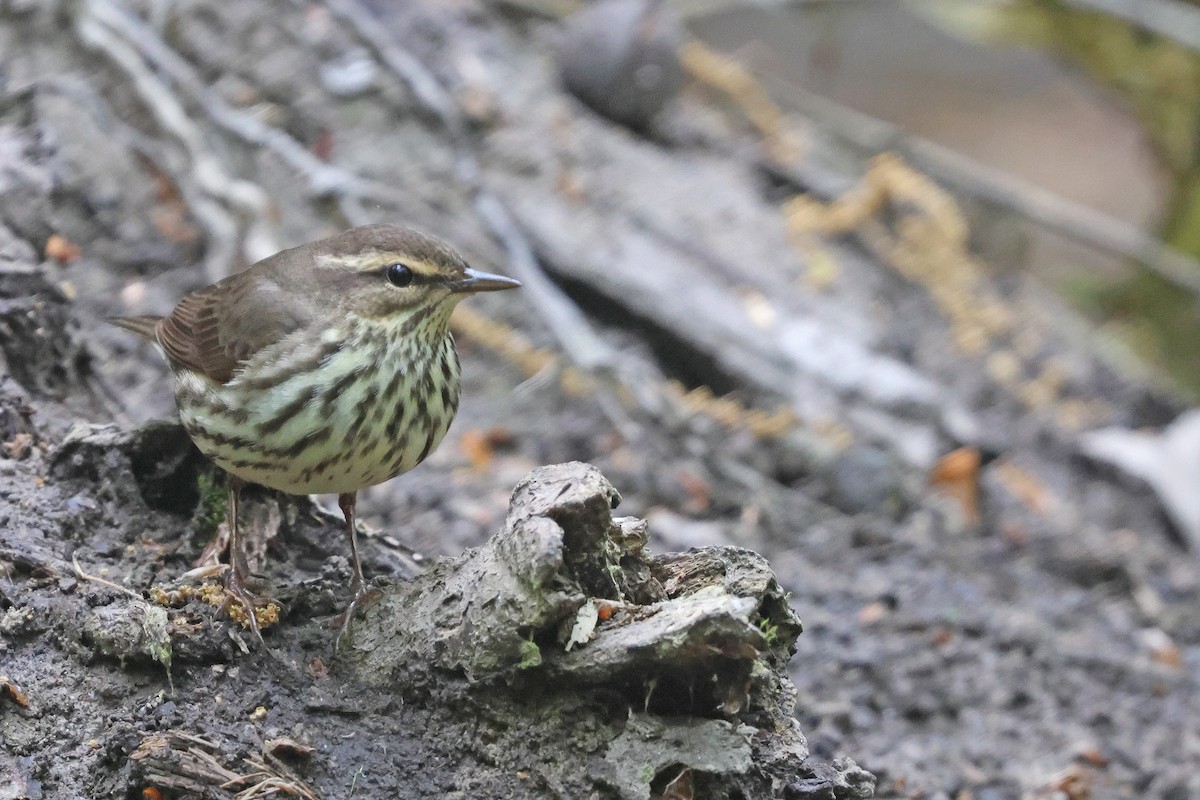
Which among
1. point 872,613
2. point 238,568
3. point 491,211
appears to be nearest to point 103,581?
point 238,568

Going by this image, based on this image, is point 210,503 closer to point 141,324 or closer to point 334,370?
point 334,370

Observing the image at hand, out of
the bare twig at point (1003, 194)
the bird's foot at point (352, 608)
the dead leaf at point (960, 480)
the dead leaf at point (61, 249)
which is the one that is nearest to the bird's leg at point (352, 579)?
the bird's foot at point (352, 608)

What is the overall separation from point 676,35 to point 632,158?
2.33 ft

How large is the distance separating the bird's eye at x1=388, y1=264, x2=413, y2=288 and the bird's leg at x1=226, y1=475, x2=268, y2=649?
2.01 ft

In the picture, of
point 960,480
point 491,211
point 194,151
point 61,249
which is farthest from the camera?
point 491,211

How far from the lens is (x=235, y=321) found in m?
3.07

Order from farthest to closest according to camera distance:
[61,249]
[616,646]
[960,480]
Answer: [960,480] → [61,249] → [616,646]

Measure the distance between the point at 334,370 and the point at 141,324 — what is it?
102cm

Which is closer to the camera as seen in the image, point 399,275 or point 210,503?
point 399,275

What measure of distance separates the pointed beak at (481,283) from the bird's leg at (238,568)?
719mm

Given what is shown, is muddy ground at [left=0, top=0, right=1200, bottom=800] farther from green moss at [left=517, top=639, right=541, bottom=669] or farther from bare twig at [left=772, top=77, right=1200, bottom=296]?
bare twig at [left=772, top=77, right=1200, bottom=296]

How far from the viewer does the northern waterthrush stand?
282 cm

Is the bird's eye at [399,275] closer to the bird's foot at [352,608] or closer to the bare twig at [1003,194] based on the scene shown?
the bird's foot at [352,608]

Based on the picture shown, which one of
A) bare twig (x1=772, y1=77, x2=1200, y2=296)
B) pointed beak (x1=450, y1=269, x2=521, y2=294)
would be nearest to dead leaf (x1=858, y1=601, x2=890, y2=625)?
pointed beak (x1=450, y1=269, x2=521, y2=294)
